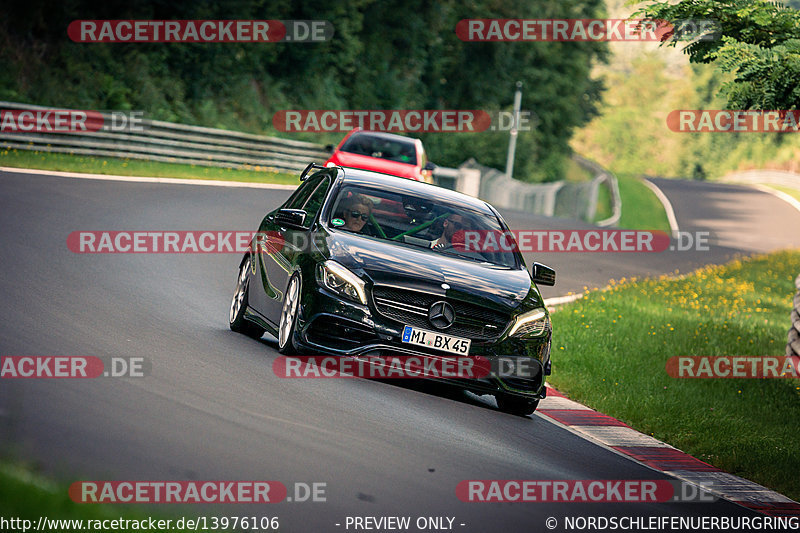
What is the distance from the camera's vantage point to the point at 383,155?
2594 centimetres

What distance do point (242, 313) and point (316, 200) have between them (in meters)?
1.35

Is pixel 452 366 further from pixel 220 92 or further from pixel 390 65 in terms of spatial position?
pixel 390 65

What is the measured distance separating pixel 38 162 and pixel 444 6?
34.9m

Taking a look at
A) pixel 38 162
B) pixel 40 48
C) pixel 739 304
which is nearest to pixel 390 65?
pixel 40 48

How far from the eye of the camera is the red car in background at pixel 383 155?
2522cm

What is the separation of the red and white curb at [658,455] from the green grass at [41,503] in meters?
4.88

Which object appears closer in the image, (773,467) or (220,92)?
(773,467)

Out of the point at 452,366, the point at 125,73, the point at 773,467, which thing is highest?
the point at 125,73

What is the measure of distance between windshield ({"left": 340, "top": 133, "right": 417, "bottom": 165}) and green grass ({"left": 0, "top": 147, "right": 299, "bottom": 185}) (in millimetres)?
6148

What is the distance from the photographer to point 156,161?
3566 cm

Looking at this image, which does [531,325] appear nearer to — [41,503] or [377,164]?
[41,503]
